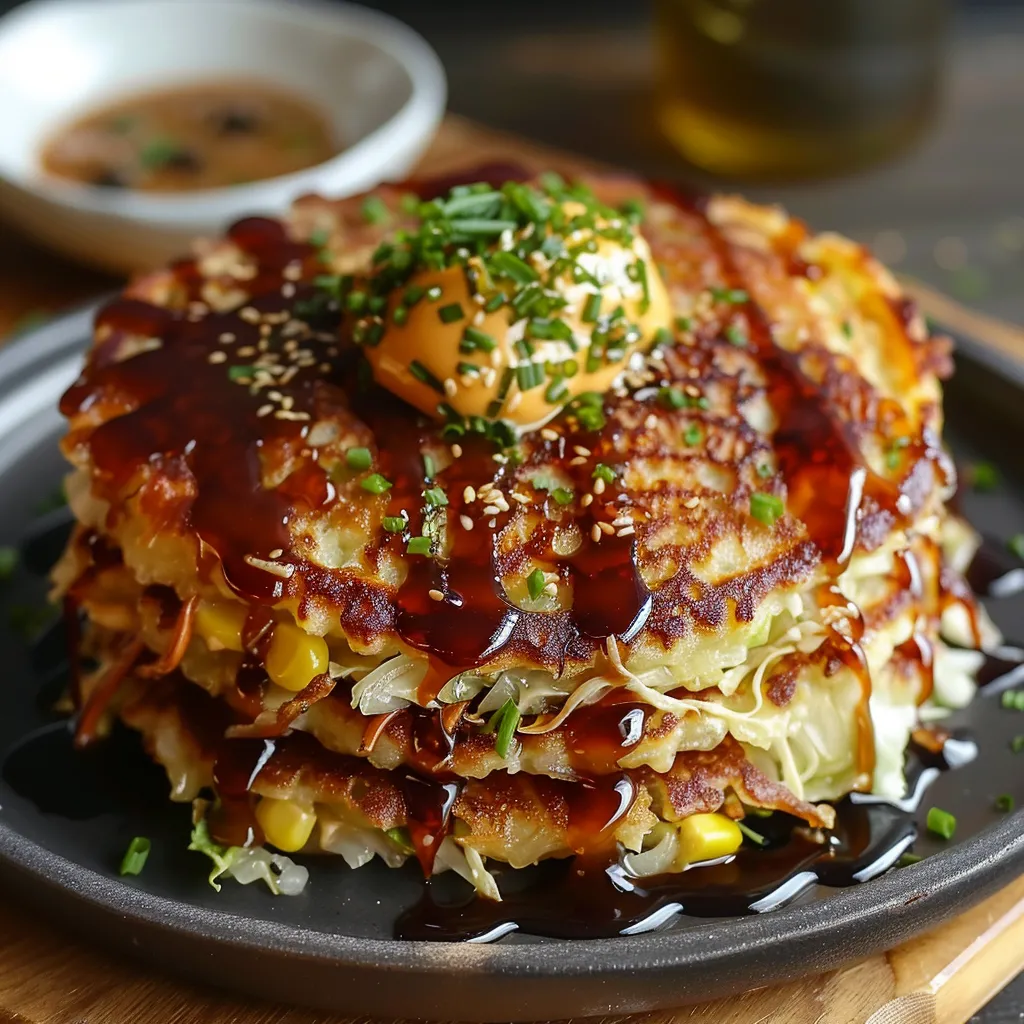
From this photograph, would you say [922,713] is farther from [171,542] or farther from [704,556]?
[171,542]

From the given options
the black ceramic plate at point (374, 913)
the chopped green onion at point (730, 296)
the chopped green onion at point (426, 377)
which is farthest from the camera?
the chopped green onion at point (730, 296)

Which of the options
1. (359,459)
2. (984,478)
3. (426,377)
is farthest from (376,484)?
(984,478)

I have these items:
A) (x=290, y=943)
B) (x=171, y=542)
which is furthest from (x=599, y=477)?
(x=290, y=943)

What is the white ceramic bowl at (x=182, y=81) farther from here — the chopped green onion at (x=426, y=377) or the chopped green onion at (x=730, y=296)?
the chopped green onion at (x=426, y=377)

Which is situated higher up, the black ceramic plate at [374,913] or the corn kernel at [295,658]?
the corn kernel at [295,658]

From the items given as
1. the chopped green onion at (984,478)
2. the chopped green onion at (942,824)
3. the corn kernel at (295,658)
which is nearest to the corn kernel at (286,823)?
the corn kernel at (295,658)
